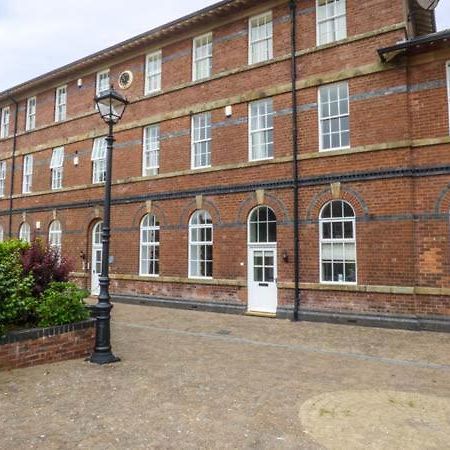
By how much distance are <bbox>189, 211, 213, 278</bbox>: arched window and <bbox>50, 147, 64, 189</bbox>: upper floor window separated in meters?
8.38

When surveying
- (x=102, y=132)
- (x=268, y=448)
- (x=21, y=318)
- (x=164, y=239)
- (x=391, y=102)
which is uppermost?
(x=102, y=132)

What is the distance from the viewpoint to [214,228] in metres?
14.0

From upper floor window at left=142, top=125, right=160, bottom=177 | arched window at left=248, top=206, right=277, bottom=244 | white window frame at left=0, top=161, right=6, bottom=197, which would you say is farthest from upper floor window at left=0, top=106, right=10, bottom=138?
arched window at left=248, top=206, right=277, bottom=244

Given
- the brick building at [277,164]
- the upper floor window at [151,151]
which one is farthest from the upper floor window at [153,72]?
the upper floor window at [151,151]

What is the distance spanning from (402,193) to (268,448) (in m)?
8.51

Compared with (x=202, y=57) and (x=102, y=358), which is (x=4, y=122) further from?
(x=102, y=358)

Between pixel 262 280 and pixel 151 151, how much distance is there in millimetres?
6888

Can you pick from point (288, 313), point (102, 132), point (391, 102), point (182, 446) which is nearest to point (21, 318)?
point (182, 446)

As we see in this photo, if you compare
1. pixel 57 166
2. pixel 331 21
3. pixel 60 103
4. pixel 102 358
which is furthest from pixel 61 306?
pixel 60 103

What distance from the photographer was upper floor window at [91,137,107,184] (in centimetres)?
1783

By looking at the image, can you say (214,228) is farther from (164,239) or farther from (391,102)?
(391,102)

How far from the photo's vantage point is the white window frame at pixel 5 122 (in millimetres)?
22484

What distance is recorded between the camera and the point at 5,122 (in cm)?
2267

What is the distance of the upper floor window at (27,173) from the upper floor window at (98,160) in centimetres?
494
